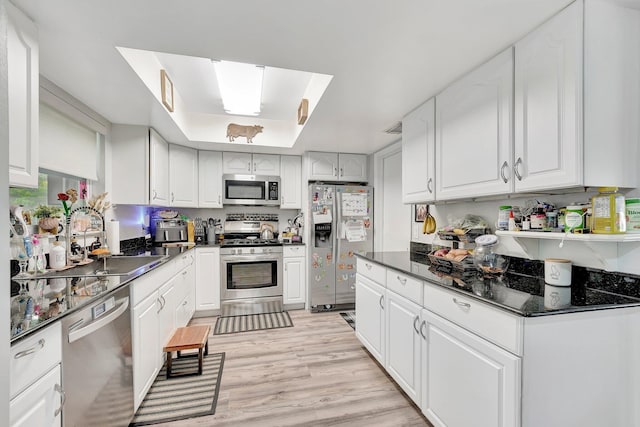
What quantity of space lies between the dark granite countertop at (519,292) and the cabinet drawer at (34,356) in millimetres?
1671

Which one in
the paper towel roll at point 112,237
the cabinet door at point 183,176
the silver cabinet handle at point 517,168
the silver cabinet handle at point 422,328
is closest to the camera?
the silver cabinet handle at point 517,168

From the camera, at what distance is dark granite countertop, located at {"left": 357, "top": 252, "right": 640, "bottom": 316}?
3.47 feet

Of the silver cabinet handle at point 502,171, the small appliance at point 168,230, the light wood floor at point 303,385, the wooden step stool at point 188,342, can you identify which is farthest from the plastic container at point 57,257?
the silver cabinet handle at point 502,171

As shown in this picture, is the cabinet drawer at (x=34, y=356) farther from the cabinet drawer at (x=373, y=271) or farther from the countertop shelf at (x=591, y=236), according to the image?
the countertop shelf at (x=591, y=236)

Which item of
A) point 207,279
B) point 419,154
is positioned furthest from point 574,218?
point 207,279

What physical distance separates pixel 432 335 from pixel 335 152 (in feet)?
8.81

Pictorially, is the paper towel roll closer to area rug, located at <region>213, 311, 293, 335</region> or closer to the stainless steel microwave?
area rug, located at <region>213, 311, 293, 335</region>

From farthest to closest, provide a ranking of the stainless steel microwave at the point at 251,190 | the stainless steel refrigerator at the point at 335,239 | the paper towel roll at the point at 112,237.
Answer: the stainless steel microwave at the point at 251,190 → the stainless steel refrigerator at the point at 335,239 → the paper towel roll at the point at 112,237

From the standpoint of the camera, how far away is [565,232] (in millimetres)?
1285

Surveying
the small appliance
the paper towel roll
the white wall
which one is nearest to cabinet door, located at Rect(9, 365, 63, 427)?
the white wall

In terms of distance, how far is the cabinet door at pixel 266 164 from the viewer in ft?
12.4

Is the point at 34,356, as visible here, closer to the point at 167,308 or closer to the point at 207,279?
the point at 167,308

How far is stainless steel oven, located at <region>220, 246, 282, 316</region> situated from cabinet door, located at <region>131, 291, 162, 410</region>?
53.7 inches

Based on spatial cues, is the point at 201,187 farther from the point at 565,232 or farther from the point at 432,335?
the point at 565,232
